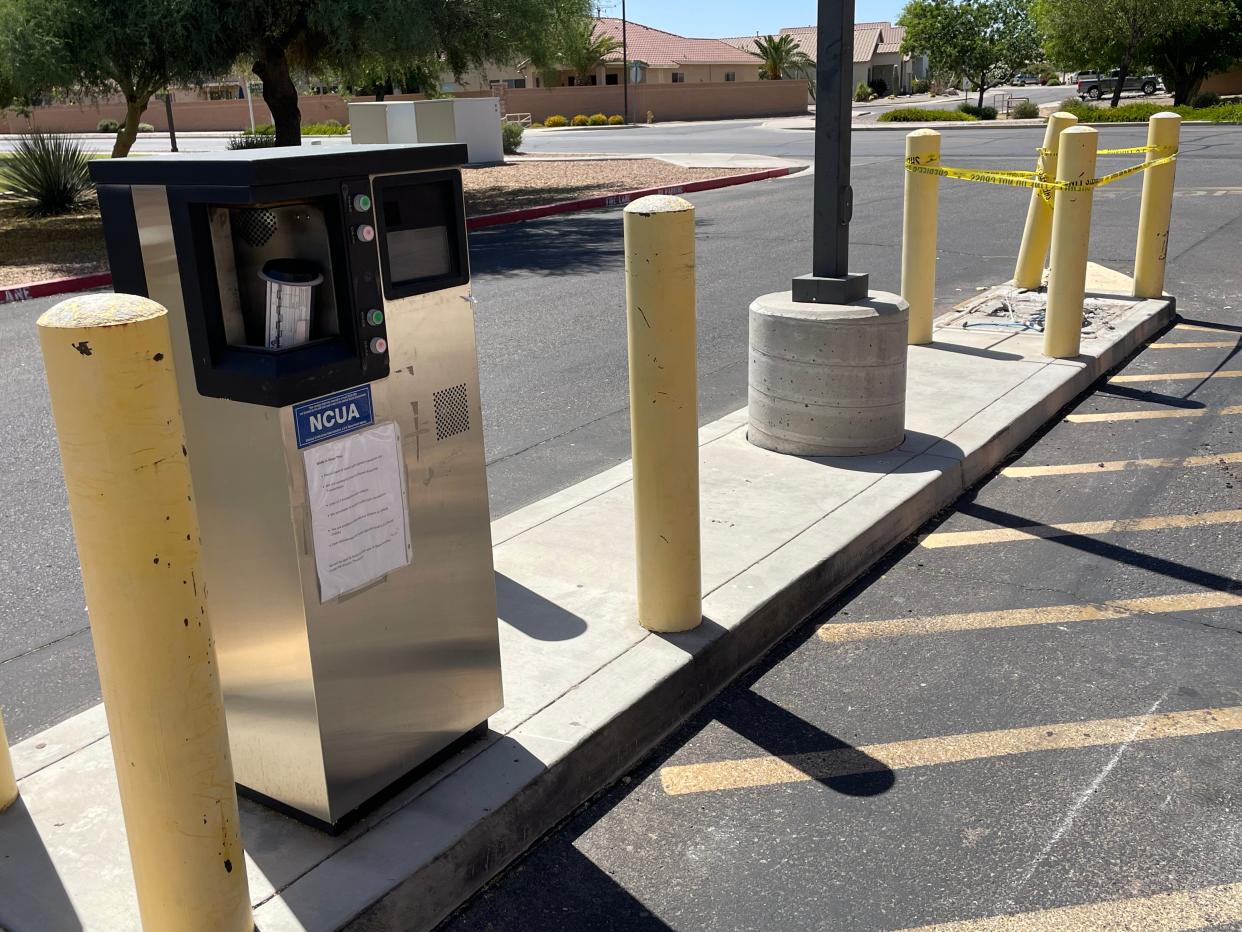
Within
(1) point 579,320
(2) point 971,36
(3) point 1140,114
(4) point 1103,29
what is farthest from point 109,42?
(2) point 971,36

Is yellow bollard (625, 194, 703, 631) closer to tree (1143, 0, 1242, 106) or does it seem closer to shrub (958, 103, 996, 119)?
shrub (958, 103, 996, 119)

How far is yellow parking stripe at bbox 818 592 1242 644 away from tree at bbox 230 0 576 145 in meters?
15.3

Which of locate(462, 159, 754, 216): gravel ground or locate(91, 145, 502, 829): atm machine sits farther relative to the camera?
locate(462, 159, 754, 216): gravel ground

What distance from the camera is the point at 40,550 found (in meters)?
5.21

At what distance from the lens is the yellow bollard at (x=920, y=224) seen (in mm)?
7531

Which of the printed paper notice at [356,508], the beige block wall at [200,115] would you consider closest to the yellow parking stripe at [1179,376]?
the printed paper notice at [356,508]

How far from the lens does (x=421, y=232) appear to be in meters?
2.96

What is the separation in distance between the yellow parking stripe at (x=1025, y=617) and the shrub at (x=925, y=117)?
41.8 meters

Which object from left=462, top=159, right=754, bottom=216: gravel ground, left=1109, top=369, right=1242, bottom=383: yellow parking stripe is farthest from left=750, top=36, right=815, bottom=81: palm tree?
left=1109, top=369, right=1242, bottom=383: yellow parking stripe

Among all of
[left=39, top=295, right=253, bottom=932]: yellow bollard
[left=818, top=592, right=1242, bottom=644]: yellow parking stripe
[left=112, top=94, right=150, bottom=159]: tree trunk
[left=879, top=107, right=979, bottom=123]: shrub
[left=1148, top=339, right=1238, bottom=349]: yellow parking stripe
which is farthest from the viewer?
[left=879, top=107, right=979, bottom=123]: shrub

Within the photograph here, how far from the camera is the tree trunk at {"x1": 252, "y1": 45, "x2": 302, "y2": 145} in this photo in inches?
738

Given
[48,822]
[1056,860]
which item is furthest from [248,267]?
[1056,860]

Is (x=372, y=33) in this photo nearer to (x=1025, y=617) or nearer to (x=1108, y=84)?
(x=1025, y=617)

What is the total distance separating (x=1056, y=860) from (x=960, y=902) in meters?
0.33
